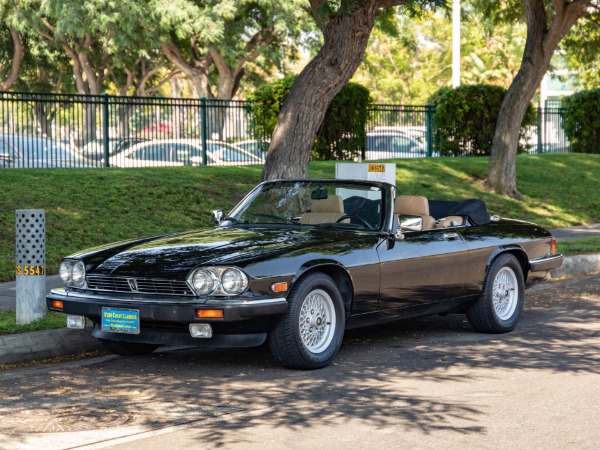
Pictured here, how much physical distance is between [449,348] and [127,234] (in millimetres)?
7438

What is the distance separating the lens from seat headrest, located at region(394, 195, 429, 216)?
30.0 feet

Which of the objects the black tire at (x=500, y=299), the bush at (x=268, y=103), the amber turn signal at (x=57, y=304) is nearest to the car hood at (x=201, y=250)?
the amber turn signal at (x=57, y=304)

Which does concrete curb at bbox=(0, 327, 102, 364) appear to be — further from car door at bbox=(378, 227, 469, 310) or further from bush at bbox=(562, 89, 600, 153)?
bush at bbox=(562, 89, 600, 153)

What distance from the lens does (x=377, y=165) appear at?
42.4ft

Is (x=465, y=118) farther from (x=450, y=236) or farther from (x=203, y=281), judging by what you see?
(x=203, y=281)

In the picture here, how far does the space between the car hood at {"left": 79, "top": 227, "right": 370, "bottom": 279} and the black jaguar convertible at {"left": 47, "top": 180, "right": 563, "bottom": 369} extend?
0.01m

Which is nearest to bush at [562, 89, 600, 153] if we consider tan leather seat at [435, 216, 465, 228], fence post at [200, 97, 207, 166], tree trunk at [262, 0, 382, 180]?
fence post at [200, 97, 207, 166]

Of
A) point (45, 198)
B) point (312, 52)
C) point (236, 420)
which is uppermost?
point (312, 52)

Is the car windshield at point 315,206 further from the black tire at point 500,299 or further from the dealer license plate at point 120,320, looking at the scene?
the dealer license plate at point 120,320

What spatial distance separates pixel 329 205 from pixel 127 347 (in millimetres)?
1979

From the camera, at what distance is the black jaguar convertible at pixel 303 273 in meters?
7.23

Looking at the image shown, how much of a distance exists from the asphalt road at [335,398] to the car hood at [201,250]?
77 cm

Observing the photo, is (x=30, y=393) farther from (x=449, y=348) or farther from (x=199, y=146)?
(x=199, y=146)

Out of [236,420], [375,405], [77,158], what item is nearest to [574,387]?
[375,405]
